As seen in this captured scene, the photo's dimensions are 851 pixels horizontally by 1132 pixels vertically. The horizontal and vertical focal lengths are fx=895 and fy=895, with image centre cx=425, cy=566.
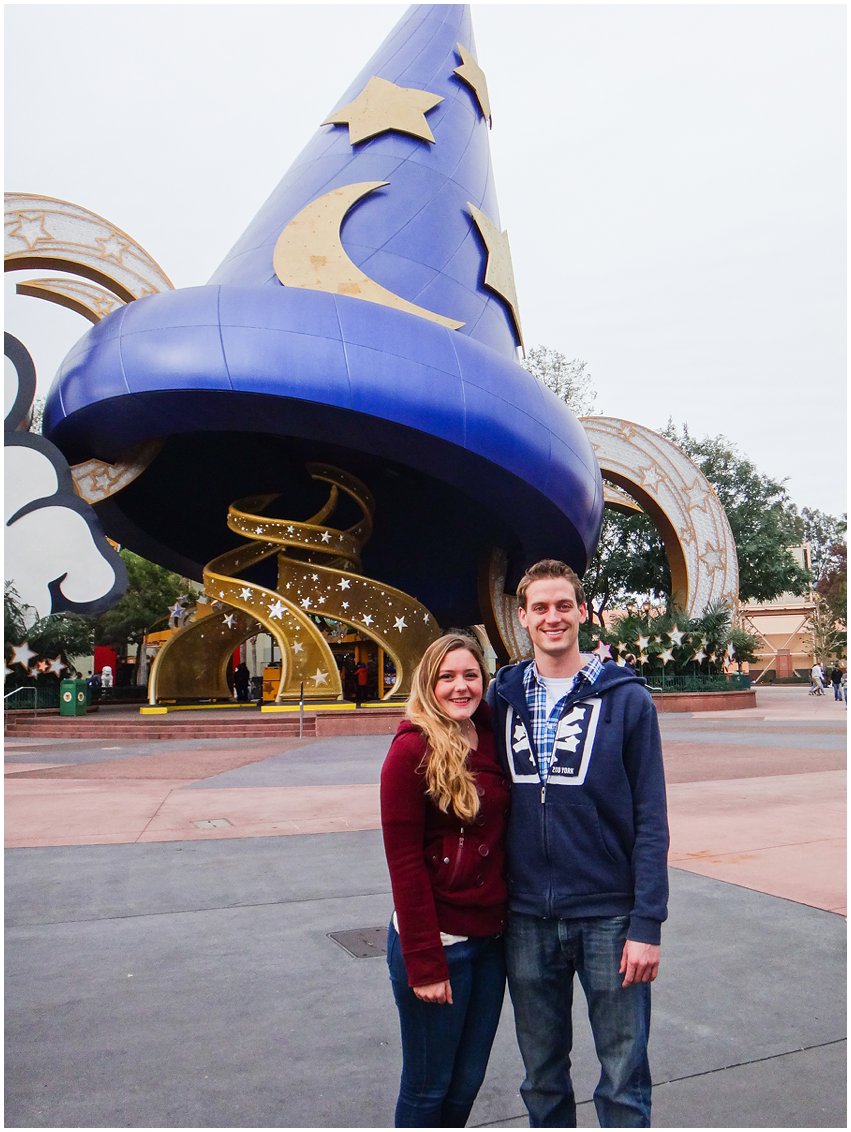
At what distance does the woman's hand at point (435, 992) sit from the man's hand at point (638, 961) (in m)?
0.47

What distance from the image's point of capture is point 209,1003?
12.5ft

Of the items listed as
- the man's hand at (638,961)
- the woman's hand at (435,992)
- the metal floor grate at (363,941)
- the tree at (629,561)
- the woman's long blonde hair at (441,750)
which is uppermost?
the tree at (629,561)

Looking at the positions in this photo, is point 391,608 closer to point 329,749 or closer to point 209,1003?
point 329,749

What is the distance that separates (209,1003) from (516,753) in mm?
2145

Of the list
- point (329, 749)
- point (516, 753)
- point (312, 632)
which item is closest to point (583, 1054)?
point (516, 753)

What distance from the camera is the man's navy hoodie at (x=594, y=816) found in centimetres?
247

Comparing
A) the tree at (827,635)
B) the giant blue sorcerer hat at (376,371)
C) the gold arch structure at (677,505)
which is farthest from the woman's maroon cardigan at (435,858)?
the tree at (827,635)

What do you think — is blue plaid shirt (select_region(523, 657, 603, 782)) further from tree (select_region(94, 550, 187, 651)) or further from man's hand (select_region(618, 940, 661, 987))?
tree (select_region(94, 550, 187, 651))

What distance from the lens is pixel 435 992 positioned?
2.38 meters

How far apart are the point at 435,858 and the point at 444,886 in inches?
3.1

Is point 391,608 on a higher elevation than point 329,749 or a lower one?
higher

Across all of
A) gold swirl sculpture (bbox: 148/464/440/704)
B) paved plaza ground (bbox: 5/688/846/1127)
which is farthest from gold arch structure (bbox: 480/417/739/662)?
paved plaza ground (bbox: 5/688/846/1127)

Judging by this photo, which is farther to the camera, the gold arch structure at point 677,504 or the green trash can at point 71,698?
the gold arch structure at point 677,504

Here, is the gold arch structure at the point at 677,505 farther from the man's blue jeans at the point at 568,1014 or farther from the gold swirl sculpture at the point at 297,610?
the man's blue jeans at the point at 568,1014
